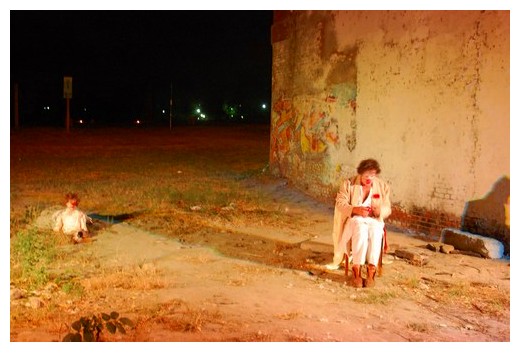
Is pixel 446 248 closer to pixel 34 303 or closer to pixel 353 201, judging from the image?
pixel 353 201

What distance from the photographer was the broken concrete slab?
6.81m

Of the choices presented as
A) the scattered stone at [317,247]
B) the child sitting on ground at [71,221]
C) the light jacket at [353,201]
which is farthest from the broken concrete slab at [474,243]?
the child sitting on ground at [71,221]

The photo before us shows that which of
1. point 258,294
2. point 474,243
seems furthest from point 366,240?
point 474,243

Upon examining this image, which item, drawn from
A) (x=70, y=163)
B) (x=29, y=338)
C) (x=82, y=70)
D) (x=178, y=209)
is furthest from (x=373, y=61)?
(x=82, y=70)

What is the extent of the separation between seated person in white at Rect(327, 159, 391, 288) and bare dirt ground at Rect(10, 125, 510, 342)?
312 millimetres

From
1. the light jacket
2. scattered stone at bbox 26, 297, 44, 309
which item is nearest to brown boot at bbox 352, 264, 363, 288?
the light jacket

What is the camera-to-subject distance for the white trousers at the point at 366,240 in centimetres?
561

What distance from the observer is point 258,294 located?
5371 millimetres

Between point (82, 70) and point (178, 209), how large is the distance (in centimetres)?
5303

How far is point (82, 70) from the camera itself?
190ft

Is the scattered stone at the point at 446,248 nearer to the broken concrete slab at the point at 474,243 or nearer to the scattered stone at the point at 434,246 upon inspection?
the scattered stone at the point at 434,246

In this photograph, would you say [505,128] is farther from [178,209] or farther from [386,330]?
[178,209]

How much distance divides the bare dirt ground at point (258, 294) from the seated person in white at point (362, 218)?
12.3 inches

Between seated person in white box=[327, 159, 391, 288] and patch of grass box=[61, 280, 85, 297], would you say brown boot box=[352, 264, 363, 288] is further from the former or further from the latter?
patch of grass box=[61, 280, 85, 297]
